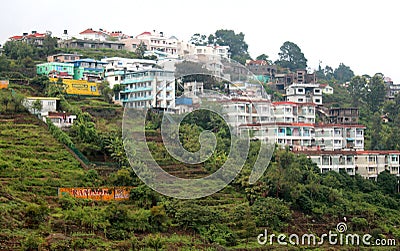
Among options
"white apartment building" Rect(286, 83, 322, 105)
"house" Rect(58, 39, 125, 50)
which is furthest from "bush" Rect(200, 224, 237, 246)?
"house" Rect(58, 39, 125, 50)

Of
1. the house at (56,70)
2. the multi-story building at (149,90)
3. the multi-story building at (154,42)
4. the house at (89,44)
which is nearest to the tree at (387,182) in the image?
the multi-story building at (149,90)

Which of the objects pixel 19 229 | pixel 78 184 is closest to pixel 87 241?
pixel 19 229

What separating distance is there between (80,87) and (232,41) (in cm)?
1726

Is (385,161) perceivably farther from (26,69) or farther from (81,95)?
(26,69)

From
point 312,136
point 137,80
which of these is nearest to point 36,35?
point 137,80

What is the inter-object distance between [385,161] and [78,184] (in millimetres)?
11498

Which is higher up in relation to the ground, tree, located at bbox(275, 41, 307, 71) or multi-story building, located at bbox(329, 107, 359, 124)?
tree, located at bbox(275, 41, 307, 71)

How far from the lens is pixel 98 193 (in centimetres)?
1617

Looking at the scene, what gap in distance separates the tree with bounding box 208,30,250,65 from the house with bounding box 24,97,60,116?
64.1 feet

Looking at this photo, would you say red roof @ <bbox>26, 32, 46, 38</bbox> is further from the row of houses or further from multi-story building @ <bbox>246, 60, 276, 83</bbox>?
multi-story building @ <bbox>246, 60, 276, 83</bbox>

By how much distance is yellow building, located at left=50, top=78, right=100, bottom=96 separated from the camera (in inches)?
907

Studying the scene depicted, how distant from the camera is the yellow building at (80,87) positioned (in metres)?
23.0

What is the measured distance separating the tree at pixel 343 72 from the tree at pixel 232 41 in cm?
699

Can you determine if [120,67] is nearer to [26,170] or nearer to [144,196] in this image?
[26,170]
